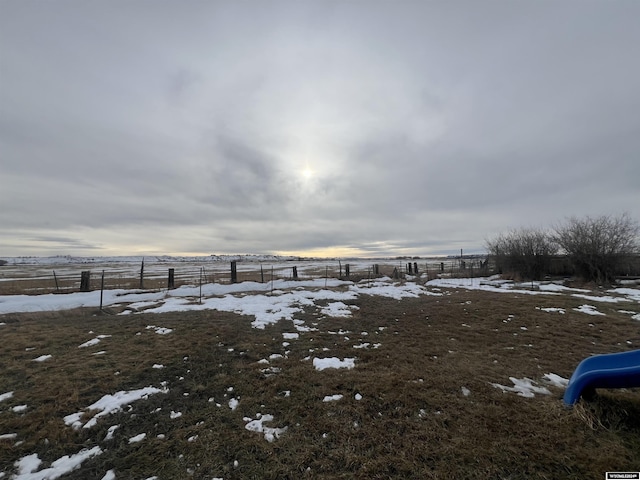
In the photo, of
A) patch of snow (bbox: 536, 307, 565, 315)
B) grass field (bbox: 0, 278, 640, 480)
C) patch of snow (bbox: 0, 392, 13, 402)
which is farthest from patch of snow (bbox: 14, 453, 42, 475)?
patch of snow (bbox: 536, 307, 565, 315)

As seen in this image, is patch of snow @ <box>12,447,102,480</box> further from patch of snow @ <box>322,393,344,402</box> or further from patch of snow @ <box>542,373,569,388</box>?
patch of snow @ <box>542,373,569,388</box>

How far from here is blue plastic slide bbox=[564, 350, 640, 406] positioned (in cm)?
339

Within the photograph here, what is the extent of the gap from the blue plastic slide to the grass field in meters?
0.25

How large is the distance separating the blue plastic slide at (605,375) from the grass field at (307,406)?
0.81ft

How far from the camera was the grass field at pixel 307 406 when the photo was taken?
115 inches

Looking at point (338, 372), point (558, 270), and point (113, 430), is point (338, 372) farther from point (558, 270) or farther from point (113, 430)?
point (558, 270)

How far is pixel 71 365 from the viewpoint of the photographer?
218 inches

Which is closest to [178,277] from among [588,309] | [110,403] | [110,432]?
[110,403]

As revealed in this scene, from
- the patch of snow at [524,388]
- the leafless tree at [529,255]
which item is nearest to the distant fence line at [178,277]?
the leafless tree at [529,255]

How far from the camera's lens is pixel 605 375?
11.4 feet

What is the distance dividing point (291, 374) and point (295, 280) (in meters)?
15.7

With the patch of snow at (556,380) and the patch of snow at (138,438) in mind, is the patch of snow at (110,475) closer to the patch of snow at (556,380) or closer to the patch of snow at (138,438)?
the patch of snow at (138,438)

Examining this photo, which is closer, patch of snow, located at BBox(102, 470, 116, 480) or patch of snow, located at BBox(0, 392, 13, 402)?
patch of snow, located at BBox(102, 470, 116, 480)

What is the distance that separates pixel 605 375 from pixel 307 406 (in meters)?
3.88
